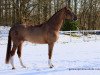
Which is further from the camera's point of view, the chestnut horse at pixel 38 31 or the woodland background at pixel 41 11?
the woodland background at pixel 41 11

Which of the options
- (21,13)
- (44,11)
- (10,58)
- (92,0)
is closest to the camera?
(10,58)

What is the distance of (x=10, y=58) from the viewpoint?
965cm

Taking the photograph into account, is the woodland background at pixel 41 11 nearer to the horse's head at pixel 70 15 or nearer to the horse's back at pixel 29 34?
the horse's back at pixel 29 34

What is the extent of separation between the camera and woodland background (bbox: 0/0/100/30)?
33.6 metres

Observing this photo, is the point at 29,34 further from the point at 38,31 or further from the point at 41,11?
the point at 41,11

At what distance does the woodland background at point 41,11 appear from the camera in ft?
110

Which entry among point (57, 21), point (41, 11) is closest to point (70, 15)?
point (57, 21)

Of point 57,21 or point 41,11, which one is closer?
point 57,21

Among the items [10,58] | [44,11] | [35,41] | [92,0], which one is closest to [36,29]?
[35,41]

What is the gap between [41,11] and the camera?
128 ft

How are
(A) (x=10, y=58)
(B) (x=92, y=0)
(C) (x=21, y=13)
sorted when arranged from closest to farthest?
(A) (x=10, y=58) → (C) (x=21, y=13) → (B) (x=92, y=0)

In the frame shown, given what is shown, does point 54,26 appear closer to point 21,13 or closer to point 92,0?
point 21,13

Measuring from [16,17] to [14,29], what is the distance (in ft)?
82.5

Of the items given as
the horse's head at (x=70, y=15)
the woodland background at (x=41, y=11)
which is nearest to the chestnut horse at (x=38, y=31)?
the horse's head at (x=70, y=15)
